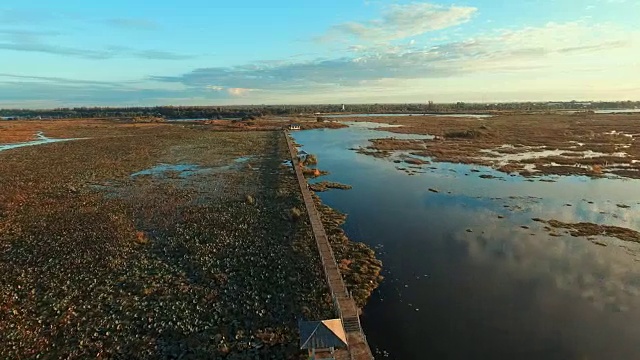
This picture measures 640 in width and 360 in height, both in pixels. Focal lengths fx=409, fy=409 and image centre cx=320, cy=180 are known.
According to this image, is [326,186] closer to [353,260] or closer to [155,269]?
[353,260]

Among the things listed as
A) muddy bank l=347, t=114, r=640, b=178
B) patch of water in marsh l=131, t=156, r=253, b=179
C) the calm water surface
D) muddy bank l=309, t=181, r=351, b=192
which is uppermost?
muddy bank l=347, t=114, r=640, b=178

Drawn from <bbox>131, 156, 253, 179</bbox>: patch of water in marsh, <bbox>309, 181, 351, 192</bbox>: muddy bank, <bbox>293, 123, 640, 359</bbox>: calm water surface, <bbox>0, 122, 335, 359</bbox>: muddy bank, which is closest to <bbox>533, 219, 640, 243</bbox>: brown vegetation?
<bbox>293, 123, 640, 359</bbox>: calm water surface

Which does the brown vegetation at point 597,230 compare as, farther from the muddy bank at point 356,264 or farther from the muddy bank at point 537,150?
the muddy bank at point 537,150

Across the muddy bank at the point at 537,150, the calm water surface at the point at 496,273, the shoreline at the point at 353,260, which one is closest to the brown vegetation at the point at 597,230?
the calm water surface at the point at 496,273

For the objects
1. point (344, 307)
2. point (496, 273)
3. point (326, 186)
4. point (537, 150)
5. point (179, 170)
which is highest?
point (537, 150)

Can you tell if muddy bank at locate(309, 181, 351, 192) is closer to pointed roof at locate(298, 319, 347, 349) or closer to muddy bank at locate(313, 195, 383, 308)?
muddy bank at locate(313, 195, 383, 308)

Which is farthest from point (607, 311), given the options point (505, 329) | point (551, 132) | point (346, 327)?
point (551, 132)

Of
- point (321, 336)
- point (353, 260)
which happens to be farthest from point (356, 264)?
point (321, 336)
